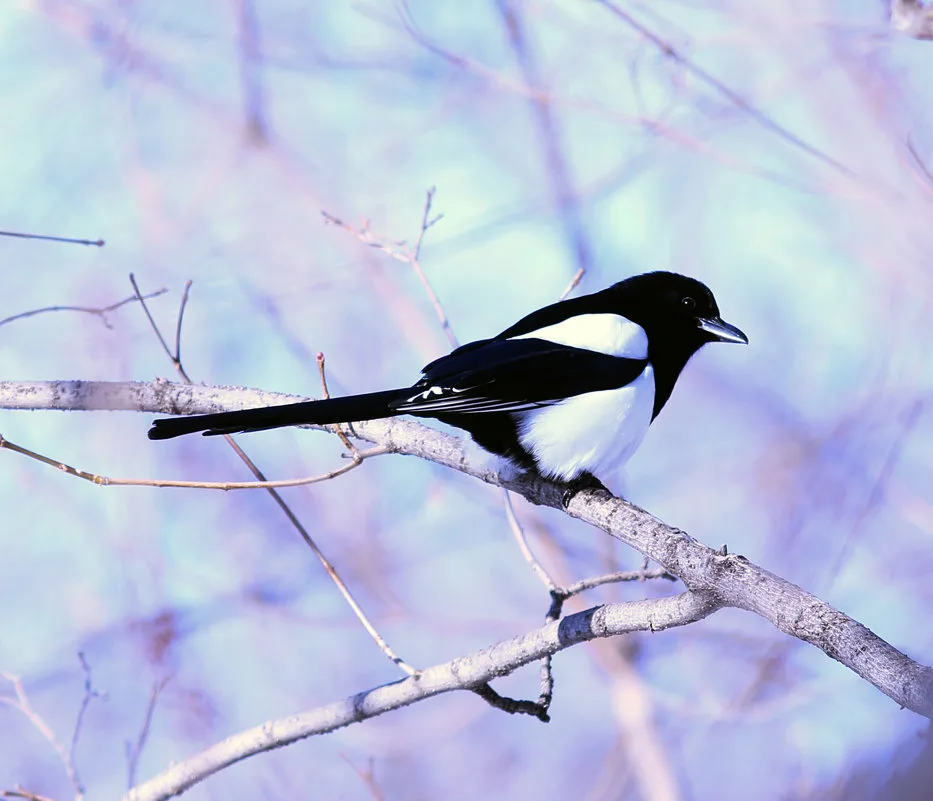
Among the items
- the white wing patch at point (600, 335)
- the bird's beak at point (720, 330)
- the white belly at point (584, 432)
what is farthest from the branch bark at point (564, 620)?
the bird's beak at point (720, 330)

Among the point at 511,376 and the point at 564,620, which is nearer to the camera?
the point at 564,620

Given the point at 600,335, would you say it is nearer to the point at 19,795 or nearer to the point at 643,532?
the point at 643,532

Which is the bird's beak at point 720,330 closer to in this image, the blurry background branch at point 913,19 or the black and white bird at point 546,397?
the black and white bird at point 546,397

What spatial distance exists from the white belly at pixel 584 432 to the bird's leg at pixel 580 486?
0.02 meters

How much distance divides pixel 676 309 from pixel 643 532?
5.24 ft

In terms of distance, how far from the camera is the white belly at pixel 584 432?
3174mm

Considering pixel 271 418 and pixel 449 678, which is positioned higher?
pixel 271 418

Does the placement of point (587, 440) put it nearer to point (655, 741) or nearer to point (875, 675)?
point (875, 675)

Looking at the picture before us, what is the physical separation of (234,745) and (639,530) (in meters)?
1.22

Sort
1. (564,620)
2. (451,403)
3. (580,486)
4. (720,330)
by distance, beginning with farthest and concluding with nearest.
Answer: (720,330) → (580,486) → (451,403) → (564,620)

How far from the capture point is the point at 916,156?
3268 mm

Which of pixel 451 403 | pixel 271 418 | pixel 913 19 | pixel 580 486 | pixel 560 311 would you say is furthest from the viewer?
pixel 560 311

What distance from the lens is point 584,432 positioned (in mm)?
3207

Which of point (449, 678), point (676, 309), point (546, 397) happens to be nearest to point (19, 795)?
point (449, 678)
